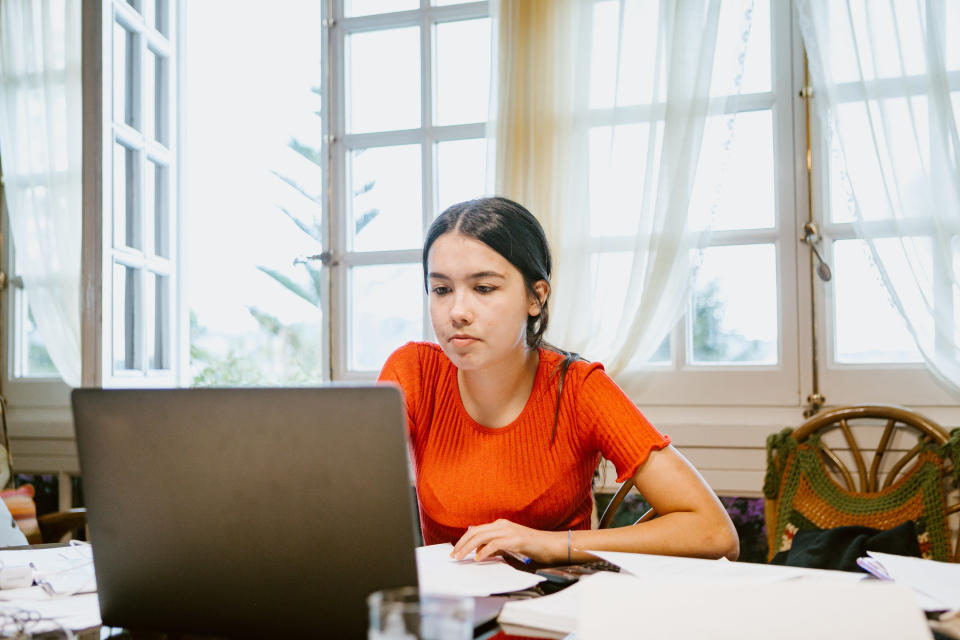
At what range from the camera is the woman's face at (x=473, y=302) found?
1.36m

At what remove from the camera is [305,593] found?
2.30 feet

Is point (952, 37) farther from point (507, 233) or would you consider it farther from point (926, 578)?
point (926, 578)

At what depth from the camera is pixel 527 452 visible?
1436 millimetres

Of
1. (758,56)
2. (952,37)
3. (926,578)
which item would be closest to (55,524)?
(926,578)

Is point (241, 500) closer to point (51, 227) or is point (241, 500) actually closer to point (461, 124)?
point (461, 124)

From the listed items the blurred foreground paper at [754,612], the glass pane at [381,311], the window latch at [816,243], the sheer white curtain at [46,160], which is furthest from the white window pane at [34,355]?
the blurred foreground paper at [754,612]

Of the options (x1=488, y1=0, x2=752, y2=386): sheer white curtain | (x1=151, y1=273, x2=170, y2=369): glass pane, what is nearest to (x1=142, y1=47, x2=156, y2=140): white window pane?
(x1=151, y1=273, x2=170, y2=369): glass pane

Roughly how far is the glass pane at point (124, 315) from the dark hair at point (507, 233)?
1.59 metres

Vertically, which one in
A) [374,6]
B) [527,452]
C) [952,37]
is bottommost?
[527,452]

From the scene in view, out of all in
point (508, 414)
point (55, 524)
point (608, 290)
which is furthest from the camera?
point (608, 290)

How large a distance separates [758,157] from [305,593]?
216 cm

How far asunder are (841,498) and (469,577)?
4.84 feet

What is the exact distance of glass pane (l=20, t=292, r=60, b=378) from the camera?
314cm

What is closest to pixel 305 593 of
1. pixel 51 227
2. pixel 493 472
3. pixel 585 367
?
pixel 493 472
